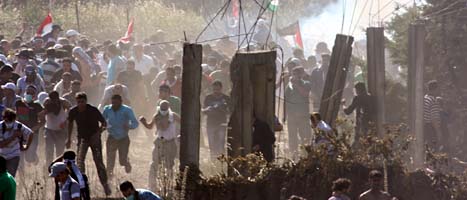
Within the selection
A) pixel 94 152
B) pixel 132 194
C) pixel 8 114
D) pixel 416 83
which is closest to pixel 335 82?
pixel 416 83

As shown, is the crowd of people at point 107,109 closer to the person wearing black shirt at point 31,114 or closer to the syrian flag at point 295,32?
the person wearing black shirt at point 31,114

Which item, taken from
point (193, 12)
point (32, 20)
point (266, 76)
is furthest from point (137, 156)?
point (193, 12)

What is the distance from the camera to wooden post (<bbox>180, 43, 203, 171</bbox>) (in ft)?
49.9

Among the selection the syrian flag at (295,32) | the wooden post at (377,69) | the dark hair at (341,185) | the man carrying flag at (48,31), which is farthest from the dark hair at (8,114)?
the syrian flag at (295,32)

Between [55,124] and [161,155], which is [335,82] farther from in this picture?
[55,124]

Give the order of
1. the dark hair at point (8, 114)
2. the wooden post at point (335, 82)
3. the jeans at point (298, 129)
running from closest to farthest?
the dark hair at point (8, 114) → the wooden post at point (335, 82) → the jeans at point (298, 129)

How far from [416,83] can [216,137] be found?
3.69 metres

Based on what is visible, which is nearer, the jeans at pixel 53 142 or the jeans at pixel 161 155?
the jeans at pixel 161 155

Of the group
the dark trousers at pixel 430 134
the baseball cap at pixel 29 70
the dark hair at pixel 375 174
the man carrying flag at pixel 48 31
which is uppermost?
the man carrying flag at pixel 48 31

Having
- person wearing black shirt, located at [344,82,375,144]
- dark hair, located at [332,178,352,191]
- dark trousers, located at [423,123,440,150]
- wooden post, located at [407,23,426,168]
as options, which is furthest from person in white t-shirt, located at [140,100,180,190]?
dark hair, located at [332,178,352,191]

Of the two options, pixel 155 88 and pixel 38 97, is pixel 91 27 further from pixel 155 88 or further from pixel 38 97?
pixel 38 97

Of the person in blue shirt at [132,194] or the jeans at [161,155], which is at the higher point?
the jeans at [161,155]

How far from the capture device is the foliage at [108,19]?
126 feet

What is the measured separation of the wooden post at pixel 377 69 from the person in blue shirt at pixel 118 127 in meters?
4.28
